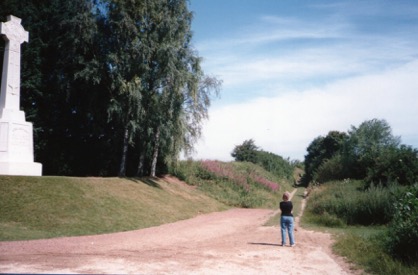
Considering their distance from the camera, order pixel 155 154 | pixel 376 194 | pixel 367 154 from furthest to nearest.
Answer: pixel 367 154 → pixel 155 154 → pixel 376 194

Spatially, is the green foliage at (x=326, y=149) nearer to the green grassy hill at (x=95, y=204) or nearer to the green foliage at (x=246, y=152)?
the green foliage at (x=246, y=152)

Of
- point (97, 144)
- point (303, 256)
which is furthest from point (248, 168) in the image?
point (303, 256)

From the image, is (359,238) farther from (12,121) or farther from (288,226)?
(12,121)

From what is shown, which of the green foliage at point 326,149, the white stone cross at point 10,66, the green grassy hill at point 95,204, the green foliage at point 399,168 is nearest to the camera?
the green grassy hill at point 95,204

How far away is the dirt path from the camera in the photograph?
7.32 metres

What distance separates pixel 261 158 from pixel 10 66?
5101 cm

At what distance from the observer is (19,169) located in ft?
55.1

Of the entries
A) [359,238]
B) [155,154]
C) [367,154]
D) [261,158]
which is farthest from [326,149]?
[359,238]

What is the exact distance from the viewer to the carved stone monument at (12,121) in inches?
651

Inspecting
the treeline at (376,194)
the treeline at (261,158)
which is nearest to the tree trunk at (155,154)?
the treeline at (376,194)

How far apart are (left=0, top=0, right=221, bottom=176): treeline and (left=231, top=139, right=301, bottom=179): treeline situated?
1475 inches

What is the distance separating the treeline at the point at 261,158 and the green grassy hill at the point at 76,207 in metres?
40.1

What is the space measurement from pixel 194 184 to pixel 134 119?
10.3 m

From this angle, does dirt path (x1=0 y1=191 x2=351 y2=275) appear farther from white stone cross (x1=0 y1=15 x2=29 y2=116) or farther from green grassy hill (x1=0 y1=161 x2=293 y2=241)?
white stone cross (x1=0 y1=15 x2=29 y2=116)
